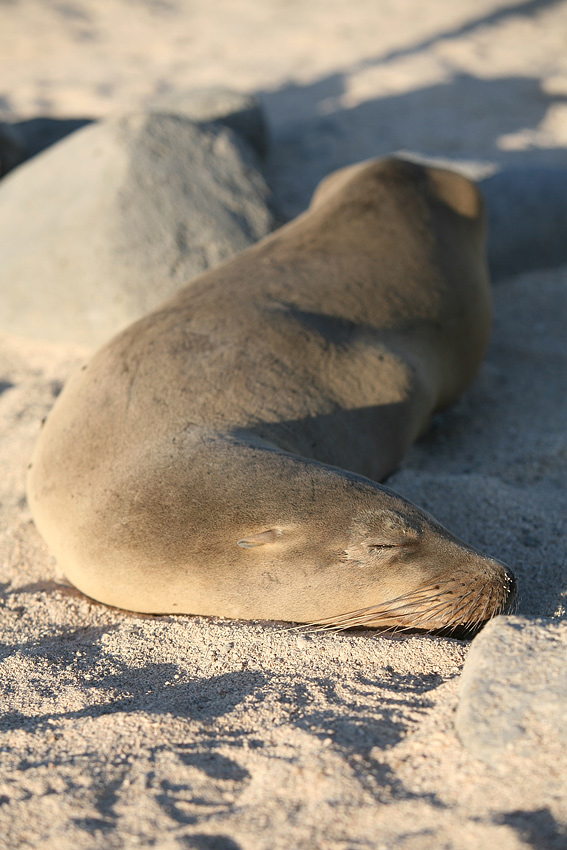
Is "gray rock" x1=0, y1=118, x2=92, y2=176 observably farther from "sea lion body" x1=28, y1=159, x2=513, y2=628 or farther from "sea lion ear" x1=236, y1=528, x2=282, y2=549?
"sea lion ear" x1=236, y1=528, x2=282, y2=549

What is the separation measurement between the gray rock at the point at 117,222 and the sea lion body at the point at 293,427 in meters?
0.89

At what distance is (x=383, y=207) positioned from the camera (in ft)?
12.8

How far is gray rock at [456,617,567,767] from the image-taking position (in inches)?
69.4

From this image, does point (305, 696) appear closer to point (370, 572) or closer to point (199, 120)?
point (370, 572)

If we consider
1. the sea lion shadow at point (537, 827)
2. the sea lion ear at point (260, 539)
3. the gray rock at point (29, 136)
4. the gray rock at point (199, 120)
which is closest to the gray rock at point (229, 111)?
the gray rock at point (199, 120)

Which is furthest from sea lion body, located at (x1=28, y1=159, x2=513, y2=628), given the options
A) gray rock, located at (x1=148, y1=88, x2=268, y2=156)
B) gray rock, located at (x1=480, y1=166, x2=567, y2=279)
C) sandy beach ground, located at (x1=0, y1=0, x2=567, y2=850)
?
gray rock, located at (x1=148, y1=88, x2=268, y2=156)

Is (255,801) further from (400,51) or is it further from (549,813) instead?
(400,51)

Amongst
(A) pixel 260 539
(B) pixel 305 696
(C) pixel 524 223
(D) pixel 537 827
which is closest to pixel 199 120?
(C) pixel 524 223

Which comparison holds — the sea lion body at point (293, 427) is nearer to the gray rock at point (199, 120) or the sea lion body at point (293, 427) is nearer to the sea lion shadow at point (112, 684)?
the sea lion shadow at point (112, 684)

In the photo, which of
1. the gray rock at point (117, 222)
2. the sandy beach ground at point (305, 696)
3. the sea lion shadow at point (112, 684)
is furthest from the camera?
the gray rock at point (117, 222)

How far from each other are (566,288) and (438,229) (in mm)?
1657

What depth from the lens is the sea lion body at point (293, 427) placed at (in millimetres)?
2375

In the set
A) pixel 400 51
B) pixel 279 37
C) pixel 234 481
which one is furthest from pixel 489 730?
pixel 279 37

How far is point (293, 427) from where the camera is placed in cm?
290
